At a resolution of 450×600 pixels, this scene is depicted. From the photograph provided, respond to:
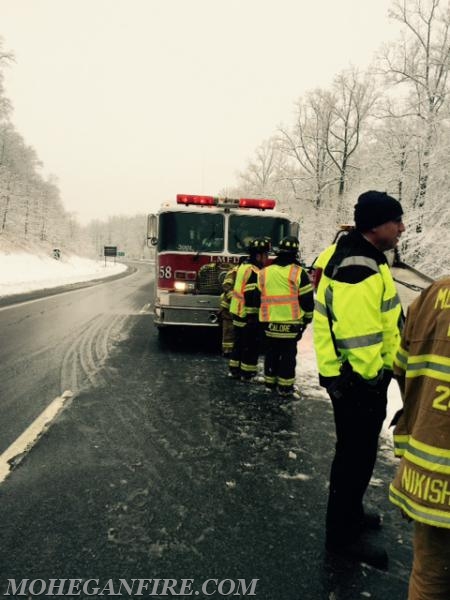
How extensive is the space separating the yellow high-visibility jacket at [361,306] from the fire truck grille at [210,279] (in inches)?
201

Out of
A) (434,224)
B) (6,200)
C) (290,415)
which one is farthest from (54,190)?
(290,415)

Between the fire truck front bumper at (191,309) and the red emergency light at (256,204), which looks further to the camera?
the red emergency light at (256,204)

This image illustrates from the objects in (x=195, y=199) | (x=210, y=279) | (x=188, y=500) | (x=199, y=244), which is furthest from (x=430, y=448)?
(x=195, y=199)

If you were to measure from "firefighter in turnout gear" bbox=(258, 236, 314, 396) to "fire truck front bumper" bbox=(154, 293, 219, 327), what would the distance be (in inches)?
85.6

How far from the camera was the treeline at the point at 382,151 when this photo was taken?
501 inches

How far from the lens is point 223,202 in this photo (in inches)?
313

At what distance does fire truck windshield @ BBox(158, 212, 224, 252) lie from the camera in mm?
7715

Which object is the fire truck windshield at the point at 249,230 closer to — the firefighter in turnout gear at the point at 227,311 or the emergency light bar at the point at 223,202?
the emergency light bar at the point at 223,202

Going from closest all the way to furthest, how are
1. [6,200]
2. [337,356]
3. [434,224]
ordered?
[337,356]
[434,224]
[6,200]

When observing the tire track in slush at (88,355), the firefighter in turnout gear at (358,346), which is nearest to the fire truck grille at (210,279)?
the tire track in slush at (88,355)

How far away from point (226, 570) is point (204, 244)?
6.18m

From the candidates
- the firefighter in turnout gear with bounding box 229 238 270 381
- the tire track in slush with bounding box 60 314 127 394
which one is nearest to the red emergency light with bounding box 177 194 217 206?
the firefighter in turnout gear with bounding box 229 238 270 381

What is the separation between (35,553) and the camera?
2291mm

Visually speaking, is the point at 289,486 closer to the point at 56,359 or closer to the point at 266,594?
the point at 266,594
